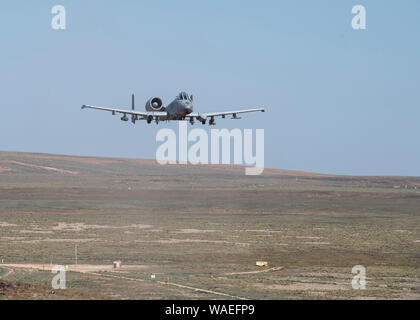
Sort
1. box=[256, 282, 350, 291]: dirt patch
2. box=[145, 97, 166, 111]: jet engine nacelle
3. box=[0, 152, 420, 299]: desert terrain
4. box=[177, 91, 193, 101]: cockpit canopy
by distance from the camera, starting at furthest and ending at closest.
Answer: box=[145, 97, 166, 111]: jet engine nacelle
box=[177, 91, 193, 101]: cockpit canopy
box=[256, 282, 350, 291]: dirt patch
box=[0, 152, 420, 299]: desert terrain

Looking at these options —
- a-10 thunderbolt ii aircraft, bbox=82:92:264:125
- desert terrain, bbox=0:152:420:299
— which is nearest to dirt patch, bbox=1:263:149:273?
desert terrain, bbox=0:152:420:299

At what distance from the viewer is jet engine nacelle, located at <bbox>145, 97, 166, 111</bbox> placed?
260 ft

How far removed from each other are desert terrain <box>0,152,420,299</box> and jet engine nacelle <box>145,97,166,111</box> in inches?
632

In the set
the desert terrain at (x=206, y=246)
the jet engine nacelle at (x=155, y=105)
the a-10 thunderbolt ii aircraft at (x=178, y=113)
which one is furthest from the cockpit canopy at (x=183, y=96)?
the desert terrain at (x=206, y=246)

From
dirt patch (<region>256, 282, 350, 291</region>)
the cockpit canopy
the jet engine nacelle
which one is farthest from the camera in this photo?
the jet engine nacelle

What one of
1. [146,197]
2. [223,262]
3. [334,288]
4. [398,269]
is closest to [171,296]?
[334,288]

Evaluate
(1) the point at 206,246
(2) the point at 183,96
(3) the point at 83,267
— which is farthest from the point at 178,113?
(1) the point at 206,246

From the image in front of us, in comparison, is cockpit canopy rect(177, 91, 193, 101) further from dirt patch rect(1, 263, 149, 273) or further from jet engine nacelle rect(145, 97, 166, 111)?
dirt patch rect(1, 263, 149, 273)

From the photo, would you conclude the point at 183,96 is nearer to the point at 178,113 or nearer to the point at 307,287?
the point at 178,113

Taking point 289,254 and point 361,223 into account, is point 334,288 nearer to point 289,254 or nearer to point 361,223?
point 289,254

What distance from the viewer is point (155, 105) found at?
3130 inches

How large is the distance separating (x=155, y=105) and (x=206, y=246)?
2516 cm
